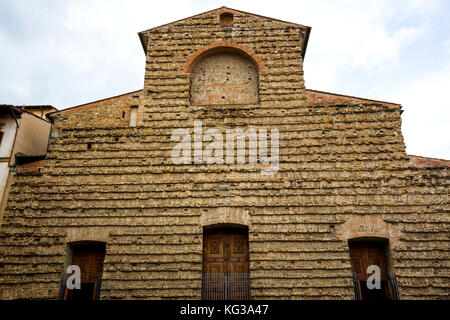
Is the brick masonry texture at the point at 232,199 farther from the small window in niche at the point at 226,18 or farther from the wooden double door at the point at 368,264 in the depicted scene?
the small window in niche at the point at 226,18

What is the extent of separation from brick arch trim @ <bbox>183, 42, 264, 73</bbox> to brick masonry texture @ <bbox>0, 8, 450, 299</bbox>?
238 mm

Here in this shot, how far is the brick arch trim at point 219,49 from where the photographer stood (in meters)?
10.0

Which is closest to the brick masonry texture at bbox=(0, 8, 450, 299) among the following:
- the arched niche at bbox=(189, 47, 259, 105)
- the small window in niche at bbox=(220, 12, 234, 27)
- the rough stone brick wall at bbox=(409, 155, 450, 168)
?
the rough stone brick wall at bbox=(409, 155, 450, 168)

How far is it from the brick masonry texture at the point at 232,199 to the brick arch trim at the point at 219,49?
0.78 ft

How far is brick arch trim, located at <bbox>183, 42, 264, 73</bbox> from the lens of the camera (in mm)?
10023

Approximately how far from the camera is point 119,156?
9.09m

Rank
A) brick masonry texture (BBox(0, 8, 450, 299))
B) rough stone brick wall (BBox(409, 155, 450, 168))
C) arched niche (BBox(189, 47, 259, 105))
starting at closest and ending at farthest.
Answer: brick masonry texture (BBox(0, 8, 450, 299)) < rough stone brick wall (BBox(409, 155, 450, 168)) < arched niche (BBox(189, 47, 259, 105))

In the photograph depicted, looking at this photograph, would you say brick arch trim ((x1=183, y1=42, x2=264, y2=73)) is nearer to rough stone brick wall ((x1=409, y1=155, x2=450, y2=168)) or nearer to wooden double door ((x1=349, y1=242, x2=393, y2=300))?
rough stone brick wall ((x1=409, y1=155, x2=450, y2=168))

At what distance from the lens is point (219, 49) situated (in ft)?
33.9

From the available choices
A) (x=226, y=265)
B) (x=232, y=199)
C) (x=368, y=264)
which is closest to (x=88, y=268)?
(x=226, y=265)

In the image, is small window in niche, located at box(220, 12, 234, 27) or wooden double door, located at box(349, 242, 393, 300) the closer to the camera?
wooden double door, located at box(349, 242, 393, 300)

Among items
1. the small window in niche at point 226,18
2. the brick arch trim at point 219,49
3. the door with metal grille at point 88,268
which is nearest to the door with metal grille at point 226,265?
the door with metal grille at point 88,268

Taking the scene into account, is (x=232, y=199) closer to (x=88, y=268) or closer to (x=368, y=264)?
(x=368, y=264)
